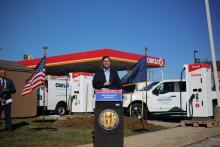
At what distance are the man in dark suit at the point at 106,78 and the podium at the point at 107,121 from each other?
0.39 meters

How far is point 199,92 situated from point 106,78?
8.17m

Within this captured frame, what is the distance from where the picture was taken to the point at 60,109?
69.6 ft

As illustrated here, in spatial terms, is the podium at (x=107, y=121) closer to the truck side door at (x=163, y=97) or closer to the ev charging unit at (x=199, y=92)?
the ev charging unit at (x=199, y=92)

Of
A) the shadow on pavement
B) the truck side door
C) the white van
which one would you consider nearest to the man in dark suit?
the white van

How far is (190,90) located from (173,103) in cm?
245

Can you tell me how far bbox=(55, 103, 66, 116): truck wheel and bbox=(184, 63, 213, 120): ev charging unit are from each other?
9312mm

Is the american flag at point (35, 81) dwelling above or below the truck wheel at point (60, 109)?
above

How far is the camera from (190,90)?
14.4 meters

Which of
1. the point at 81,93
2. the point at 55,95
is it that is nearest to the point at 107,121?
the point at 81,93

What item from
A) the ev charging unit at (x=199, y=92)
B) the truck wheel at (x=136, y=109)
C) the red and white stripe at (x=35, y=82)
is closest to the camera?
the red and white stripe at (x=35, y=82)

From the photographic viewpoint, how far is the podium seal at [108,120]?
6.68 metres

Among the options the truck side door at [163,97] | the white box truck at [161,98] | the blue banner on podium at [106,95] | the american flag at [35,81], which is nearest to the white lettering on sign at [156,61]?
the white box truck at [161,98]

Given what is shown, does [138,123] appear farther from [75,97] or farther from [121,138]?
[121,138]

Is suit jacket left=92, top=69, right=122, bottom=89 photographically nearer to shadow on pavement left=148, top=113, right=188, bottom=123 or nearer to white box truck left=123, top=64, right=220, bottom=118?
white box truck left=123, top=64, right=220, bottom=118
